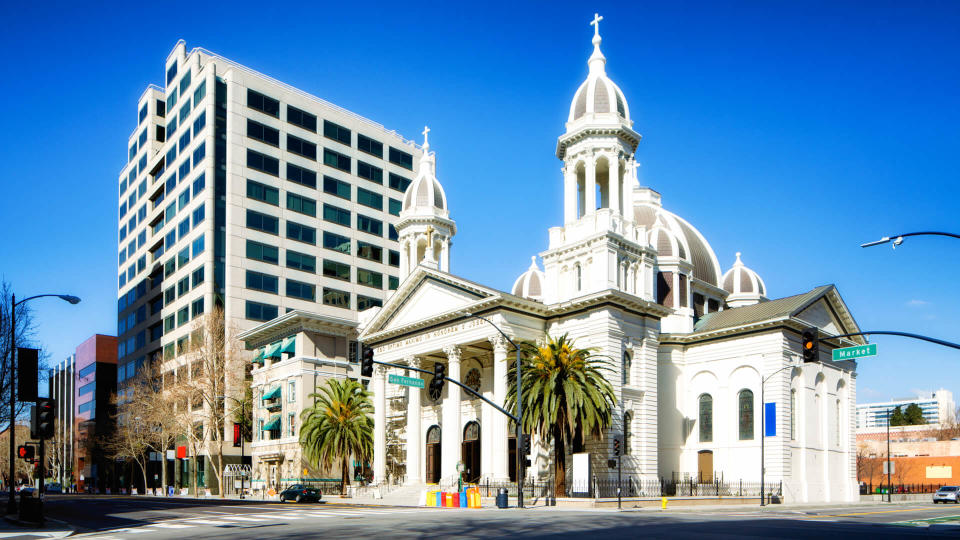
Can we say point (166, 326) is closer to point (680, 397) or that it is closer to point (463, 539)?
point (680, 397)

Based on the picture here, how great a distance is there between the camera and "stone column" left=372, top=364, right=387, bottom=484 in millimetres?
61219

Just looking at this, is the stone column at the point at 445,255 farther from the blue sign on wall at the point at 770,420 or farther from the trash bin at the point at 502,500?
the trash bin at the point at 502,500

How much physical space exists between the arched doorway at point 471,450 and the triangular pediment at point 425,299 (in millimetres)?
8919

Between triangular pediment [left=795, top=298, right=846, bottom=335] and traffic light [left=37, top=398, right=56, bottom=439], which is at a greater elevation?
triangular pediment [left=795, top=298, right=846, bottom=335]

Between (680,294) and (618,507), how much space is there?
28689 millimetres

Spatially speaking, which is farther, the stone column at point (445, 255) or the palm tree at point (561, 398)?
the stone column at point (445, 255)

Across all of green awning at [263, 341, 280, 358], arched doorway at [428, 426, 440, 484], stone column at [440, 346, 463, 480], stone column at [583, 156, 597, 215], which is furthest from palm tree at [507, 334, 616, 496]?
green awning at [263, 341, 280, 358]

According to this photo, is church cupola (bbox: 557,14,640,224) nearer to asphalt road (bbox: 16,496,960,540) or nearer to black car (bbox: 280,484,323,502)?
black car (bbox: 280,484,323,502)

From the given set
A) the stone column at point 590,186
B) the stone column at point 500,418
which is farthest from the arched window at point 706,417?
the stone column at point 590,186

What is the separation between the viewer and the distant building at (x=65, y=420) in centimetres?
14675

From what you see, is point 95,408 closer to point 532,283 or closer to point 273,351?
point 273,351

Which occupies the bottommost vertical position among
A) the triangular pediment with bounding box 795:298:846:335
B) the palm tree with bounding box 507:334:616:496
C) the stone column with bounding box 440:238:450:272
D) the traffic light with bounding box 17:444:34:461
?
the traffic light with bounding box 17:444:34:461

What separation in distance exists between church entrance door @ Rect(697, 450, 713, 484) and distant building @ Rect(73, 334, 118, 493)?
266 ft

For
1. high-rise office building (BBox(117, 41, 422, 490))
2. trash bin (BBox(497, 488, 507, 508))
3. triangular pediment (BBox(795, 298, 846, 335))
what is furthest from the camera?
high-rise office building (BBox(117, 41, 422, 490))
